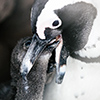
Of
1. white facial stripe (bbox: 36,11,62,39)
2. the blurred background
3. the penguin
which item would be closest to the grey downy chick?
the penguin

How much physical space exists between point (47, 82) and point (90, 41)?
190 millimetres

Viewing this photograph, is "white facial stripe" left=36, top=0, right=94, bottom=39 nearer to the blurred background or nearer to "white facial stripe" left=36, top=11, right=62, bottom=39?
"white facial stripe" left=36, top=11, right=62, bottom=39

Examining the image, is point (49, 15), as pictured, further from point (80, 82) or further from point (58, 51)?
point (80, 82)

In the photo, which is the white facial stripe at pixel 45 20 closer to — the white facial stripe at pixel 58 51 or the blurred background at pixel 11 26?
the white facial stripe at pixel 58 51

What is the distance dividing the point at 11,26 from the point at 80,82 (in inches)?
17.7

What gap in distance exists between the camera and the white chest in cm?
79

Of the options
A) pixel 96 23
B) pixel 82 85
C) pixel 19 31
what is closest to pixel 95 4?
pixel 96 23

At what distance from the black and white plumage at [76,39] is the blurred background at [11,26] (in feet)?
1.16

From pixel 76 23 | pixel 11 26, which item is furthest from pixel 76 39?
pixel 11 26

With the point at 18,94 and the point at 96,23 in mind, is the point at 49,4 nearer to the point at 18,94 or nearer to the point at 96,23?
the point at 96,23

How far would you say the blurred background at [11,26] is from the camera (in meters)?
1.13

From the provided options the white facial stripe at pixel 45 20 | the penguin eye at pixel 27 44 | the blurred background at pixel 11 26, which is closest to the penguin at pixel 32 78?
the penguin eye at pixel 27 44

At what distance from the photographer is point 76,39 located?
0.74 metres

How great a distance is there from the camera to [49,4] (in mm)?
659
